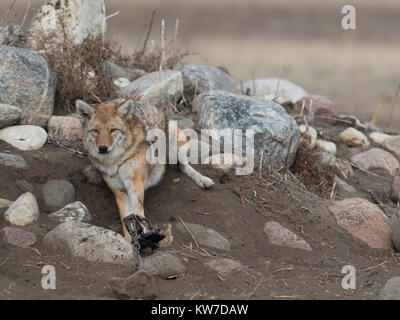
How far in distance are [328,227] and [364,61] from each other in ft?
52.7

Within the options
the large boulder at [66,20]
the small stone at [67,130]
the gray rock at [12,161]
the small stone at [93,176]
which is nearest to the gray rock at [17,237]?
the gray rock at [12,161]

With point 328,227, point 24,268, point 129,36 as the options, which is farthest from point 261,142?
point 129,36

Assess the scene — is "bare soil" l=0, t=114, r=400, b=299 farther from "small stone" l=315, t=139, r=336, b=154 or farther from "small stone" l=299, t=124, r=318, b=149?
"small stone" l=315, t=139, r=336, b=154

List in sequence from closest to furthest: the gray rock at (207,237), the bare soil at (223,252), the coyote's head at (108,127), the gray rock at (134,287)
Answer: the gray rock at (134,287), the bare soil at (223,252), the gray rock at (207,237), the coyote's head at (108,127)

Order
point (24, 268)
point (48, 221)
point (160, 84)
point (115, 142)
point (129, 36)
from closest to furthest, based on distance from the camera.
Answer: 1. point (24, 268)
2. point (48, 221)
3. point (115, 142)
4. point (160, 84)
5. point (129, 36)

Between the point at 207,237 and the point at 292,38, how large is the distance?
18206 millimetres

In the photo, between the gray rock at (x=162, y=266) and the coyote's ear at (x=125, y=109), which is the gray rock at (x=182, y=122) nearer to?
the coyote's ear at (x=125, y=109)

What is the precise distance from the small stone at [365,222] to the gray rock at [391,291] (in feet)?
7.66

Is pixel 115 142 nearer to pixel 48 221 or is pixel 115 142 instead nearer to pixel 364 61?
pixel 48 221

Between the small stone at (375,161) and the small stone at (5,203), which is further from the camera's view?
the small stone at (375,161)

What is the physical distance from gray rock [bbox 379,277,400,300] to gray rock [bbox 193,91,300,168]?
152 inches

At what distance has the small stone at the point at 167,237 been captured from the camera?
23.7ft

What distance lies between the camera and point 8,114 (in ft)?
27.2

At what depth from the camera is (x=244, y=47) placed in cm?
2297
